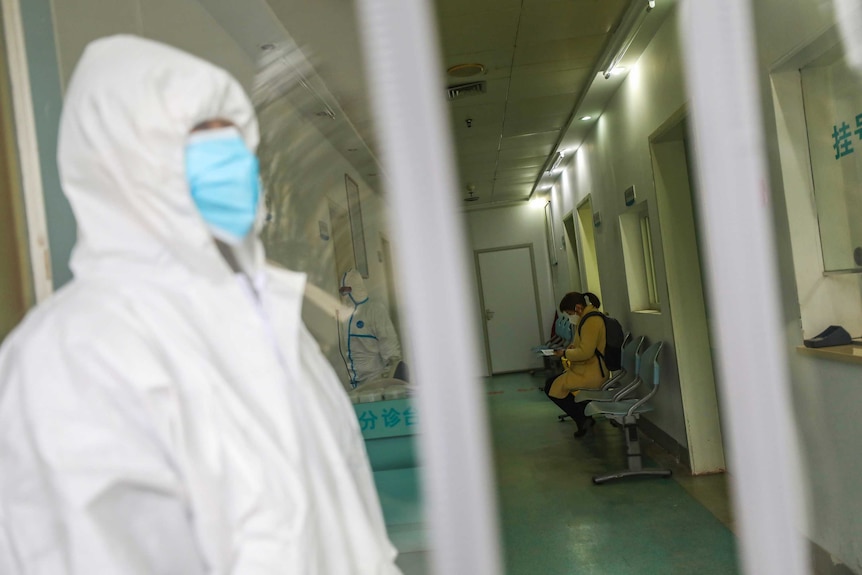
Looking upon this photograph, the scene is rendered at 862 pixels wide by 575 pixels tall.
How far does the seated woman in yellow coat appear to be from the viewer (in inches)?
219

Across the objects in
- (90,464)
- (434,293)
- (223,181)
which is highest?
(223,181)

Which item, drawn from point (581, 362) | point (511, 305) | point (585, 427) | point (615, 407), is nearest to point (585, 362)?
point (581, 362)

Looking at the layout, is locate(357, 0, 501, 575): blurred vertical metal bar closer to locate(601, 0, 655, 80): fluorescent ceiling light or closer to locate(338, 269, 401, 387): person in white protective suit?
locate(338, 269, 401, 387): person in white protective suit

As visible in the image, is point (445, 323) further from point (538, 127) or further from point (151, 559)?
point (538, 127)

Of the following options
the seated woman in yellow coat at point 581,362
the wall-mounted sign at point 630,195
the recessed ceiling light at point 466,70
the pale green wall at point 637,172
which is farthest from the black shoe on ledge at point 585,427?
the recessed ceiling light at point 466,70

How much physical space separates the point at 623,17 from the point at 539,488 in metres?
2.79

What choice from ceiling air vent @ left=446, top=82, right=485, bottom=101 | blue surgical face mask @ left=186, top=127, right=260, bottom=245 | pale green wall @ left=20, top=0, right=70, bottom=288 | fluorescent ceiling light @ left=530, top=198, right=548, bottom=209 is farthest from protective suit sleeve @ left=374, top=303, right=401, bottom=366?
fluorescent ceiling light @ left=530, top=198, right=548, bottom=209

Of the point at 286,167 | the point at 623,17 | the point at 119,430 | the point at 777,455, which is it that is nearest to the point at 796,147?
the point at 623,17

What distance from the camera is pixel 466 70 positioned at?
4500mm

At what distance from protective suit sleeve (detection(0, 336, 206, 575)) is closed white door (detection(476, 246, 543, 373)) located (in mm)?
9168

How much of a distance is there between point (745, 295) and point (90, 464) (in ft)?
2.75

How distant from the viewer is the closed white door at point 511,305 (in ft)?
32.8

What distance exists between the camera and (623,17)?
3.82 m

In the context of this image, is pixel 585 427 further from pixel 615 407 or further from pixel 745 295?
pixel 745 295
